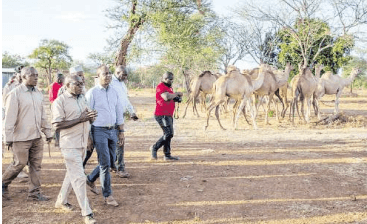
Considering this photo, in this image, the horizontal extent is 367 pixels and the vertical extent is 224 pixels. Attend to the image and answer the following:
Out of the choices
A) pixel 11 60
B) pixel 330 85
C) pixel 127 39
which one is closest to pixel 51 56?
pixel 11 60

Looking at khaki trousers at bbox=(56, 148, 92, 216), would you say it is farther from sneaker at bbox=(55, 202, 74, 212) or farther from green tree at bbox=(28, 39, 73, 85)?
green tree at bbox=(28, 39, 73, 85)

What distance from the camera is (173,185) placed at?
5.87 metres

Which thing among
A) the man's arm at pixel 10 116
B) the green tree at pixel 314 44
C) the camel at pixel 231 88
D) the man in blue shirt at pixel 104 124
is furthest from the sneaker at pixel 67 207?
the green tree at pixel 314 44

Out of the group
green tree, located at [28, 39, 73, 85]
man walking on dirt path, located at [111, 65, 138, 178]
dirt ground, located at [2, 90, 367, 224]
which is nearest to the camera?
dirt ground, located at [2, 90, 367, 224]

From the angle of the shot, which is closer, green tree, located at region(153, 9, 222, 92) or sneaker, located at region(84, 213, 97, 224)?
sneaker, located at region(84, 213, 97, 224)

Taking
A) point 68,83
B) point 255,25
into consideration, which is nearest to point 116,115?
point 68,83

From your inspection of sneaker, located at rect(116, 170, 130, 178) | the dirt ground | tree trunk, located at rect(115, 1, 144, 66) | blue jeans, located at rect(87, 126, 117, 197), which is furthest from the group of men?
tree trunk, located at rect(115, 1, 144, 66)

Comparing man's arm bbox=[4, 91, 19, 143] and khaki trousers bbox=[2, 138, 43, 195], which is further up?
man's arm bbox=[4, 91, 19, 143]

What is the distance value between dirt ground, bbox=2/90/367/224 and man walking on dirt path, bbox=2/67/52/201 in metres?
0.54

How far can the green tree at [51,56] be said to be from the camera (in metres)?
40.6

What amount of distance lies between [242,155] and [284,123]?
608 cm

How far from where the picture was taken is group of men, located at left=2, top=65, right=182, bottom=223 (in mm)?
4203

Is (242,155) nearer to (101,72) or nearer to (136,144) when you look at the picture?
(136,144)

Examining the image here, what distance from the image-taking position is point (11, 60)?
47.0 m
